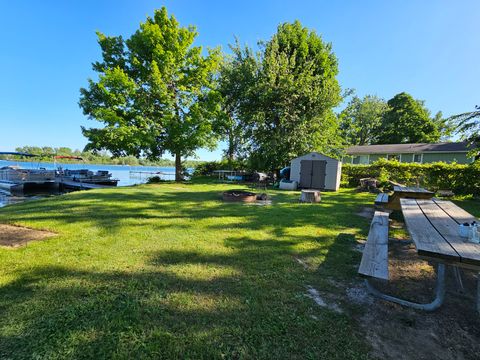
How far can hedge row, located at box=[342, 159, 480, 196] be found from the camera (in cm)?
1267

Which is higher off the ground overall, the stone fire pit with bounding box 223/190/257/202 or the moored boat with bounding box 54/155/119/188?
the stone fire pit with bounding box 223/190/257/202

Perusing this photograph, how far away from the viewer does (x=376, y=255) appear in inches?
114

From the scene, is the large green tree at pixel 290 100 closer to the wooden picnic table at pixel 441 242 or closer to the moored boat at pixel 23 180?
the wooden picnic table at pixel 441 242

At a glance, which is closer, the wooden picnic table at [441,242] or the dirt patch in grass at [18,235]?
the wooden picnic table at [441,242]

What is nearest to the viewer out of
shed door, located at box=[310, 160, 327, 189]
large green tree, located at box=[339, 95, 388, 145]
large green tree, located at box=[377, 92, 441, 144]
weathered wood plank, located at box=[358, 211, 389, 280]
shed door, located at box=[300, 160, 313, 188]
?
weathered wood plank, located at box=[358, 211, 389, 280]

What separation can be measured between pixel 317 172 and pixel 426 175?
646cm

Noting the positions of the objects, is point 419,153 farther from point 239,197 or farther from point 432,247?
point 432,247

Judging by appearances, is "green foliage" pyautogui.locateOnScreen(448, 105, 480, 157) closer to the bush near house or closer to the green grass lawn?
the green grass lawn

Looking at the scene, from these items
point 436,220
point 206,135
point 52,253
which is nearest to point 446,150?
point 206,135

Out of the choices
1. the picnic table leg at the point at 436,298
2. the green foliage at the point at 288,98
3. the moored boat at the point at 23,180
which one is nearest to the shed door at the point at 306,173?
the green foliage at the point at 288,98

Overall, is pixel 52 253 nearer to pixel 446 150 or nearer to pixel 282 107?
pixel 282 107

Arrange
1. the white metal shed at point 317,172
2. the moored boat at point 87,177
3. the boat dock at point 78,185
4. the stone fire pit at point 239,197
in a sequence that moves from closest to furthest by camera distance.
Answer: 1. the stone fire pit at point 239,197
2. the white metal shed at point 317,172
3. the boat dock at point 78,185
4. the moored boat at point 87,177

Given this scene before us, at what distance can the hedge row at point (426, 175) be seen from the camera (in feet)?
41.6

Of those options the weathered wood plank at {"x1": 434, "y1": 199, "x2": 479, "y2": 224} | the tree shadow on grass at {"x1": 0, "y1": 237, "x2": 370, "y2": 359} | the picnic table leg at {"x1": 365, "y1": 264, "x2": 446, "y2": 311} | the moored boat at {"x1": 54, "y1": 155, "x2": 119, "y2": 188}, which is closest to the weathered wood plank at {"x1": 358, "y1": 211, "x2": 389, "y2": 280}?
the picnic table leg at {"x1": 365, "y1": 264, "x2": 446, "y2": 311}
